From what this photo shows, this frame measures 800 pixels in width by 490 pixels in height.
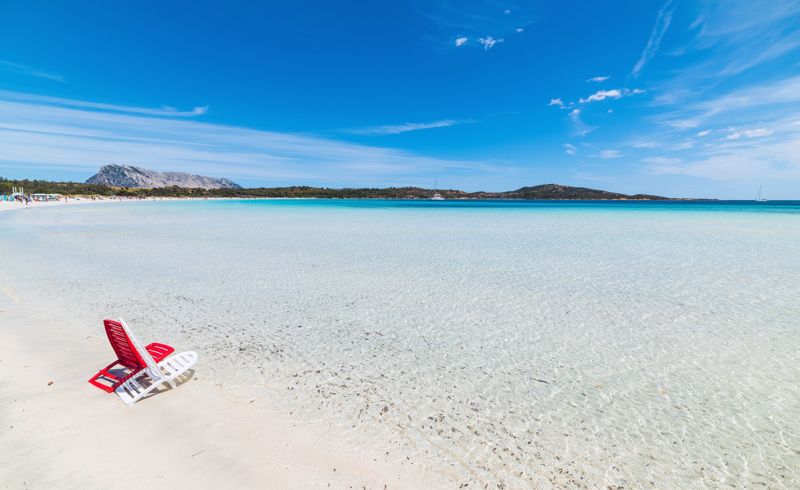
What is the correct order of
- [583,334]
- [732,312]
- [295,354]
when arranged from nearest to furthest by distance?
[295,354] → [583,334] → [732,312]

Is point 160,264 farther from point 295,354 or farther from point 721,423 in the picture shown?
point 721,423

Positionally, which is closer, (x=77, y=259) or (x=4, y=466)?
→ (x=4, y=466)

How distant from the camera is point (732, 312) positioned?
24.8 ft

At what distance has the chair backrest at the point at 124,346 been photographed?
4152 mm

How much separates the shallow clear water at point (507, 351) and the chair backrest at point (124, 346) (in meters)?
0.83

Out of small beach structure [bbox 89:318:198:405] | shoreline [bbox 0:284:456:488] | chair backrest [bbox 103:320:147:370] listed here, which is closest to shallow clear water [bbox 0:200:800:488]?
shoreline [bbox 0:284:456:488]

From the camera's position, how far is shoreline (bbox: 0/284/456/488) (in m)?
2.99

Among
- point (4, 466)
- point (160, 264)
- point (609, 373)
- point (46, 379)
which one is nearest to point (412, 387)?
point (609, 373)

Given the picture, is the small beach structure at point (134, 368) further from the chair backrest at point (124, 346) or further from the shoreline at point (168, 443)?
the shoreline at point (168, 443)

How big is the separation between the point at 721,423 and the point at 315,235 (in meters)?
19.6

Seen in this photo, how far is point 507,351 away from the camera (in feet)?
18.7

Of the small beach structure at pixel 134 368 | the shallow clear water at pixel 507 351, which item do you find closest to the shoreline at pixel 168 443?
the small beach structure at pixel 134 368

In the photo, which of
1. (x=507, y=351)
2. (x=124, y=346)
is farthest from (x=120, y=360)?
(x=507, y=351)

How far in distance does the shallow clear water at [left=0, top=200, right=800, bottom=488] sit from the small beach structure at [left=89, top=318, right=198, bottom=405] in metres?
0.49
